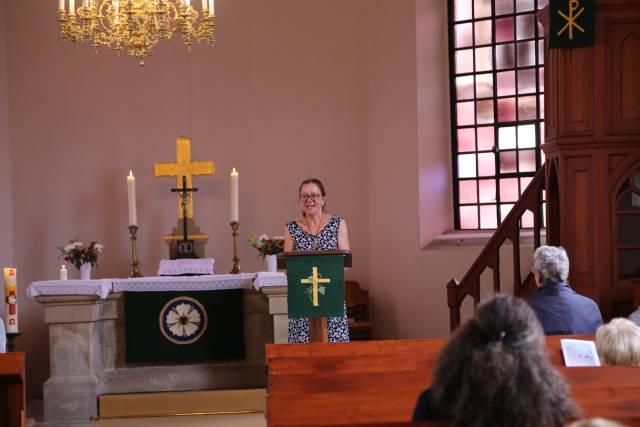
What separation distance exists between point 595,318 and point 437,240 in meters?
4.32

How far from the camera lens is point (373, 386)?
376cm

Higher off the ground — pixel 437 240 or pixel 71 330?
pixel 437 240

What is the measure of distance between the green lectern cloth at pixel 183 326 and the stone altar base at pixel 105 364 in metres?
0.08

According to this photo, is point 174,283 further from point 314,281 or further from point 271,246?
point 314,281

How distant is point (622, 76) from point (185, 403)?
4127 mm

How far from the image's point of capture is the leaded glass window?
950cm

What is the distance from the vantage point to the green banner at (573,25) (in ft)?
21.9

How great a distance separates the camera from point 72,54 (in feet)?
32.6

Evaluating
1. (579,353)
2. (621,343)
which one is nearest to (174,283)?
(579,353)

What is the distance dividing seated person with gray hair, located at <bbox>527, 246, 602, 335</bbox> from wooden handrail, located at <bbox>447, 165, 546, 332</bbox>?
2.19 meters

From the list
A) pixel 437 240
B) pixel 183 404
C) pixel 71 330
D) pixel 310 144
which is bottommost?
pixel 183 404

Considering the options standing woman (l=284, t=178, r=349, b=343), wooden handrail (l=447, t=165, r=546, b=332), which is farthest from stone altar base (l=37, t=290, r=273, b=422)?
standing woman (l=284, t=178, r=349, b=343)

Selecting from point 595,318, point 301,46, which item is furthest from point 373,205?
point 595,318

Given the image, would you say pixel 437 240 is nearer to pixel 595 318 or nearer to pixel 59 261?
pixel 59 261
